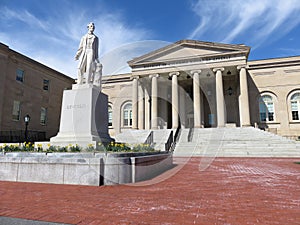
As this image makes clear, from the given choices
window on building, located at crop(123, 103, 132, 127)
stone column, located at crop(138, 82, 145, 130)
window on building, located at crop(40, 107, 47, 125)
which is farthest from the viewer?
window on building, located at crop(123, 103, 132, 127)

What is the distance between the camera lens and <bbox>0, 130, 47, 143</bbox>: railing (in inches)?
912

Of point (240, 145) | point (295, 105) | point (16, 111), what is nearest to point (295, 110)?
point (295, 105)

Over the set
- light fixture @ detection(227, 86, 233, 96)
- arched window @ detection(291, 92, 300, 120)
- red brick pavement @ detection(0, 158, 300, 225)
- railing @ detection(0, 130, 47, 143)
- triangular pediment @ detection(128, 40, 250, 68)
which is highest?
triangular pediment @ detection(128, 40, 250, 68)

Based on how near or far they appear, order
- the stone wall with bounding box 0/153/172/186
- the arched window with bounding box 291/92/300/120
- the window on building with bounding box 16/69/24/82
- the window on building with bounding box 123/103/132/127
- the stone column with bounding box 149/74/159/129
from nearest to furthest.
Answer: the stone wall with bounding box 0/153/172/186 → the window on building with bounding box 16/69/24/82 → the stone column with bounding box 149/74/159/129 → the arched window with bounding box 291/92/300/120 → the window on building with bounding box 123/103/132/127

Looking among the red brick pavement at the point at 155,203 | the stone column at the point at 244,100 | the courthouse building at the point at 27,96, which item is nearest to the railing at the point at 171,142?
the stone column at the point at 244,100

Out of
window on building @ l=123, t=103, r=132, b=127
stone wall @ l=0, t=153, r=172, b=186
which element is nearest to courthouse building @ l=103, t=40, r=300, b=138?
window on building @ l=123, t=103, r=132, b=127

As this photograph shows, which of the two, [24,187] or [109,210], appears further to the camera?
[24,187]

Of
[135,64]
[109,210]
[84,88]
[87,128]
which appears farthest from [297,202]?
[135,64]

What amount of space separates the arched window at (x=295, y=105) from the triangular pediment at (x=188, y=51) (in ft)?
32.7

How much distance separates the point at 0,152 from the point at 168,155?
258 inches

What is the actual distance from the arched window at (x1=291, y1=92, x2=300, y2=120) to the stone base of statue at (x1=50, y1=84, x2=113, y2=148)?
3069 centimetres

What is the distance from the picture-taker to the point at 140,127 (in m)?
30.2

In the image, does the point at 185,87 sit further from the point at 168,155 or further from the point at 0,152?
the point at 0,152

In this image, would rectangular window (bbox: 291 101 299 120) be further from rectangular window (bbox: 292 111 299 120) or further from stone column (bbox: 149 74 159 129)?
stone column (bbox: 149 74 159 129)
